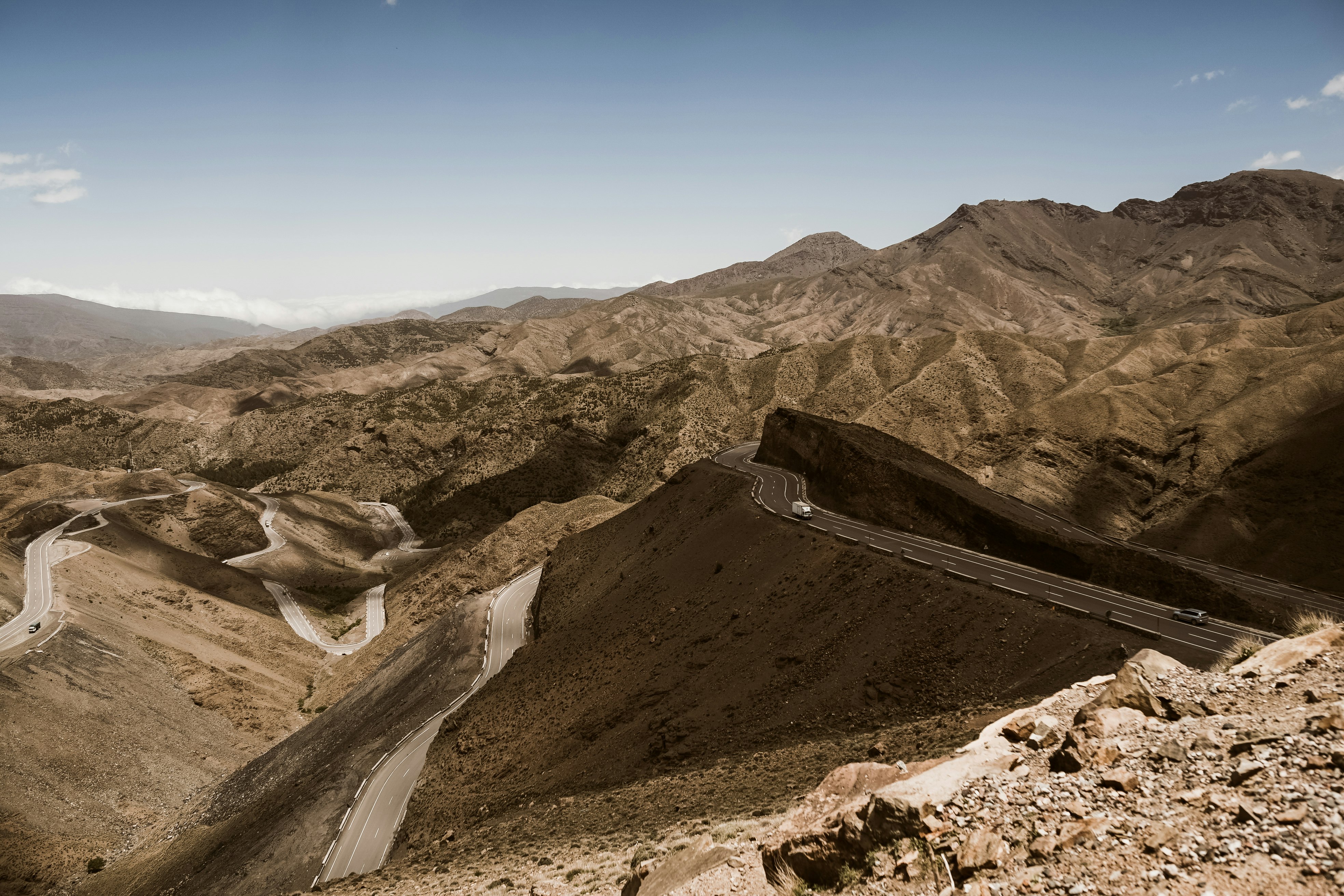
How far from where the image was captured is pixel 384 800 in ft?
111

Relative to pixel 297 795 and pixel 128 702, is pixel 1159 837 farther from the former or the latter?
pixel 128 702

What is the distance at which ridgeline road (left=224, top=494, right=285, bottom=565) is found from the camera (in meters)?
81.2

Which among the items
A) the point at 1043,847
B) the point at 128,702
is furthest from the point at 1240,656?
the point at 128,702

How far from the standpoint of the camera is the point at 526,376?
167000 mm

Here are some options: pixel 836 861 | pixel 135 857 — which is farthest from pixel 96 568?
pixel 836 861

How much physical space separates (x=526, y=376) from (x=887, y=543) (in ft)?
470

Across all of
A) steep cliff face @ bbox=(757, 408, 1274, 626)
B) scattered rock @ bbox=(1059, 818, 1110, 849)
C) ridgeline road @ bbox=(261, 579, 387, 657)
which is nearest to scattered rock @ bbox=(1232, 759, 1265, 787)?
scattered rock @ bbox=(1059, 818, 1110, 849)

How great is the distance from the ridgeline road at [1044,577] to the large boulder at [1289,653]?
12.1 metres

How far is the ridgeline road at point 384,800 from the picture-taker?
30.6 metres

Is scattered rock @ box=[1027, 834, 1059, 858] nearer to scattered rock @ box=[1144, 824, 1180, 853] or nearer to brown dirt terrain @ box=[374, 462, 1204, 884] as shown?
scattered rock @ box=[1144, 824, 1180, 853]

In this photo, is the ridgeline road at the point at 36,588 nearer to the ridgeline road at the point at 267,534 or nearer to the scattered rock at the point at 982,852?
the ridgeline road at the point at 267,534

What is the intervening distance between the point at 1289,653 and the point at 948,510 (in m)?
26.5

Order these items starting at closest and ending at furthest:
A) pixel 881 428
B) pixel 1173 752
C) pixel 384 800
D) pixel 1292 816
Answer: pixel 1292 816 < pixel 1173 752 < pixel 384 800 < pixel 881 428

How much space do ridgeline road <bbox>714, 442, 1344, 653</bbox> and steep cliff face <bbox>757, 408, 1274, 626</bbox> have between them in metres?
1.08
